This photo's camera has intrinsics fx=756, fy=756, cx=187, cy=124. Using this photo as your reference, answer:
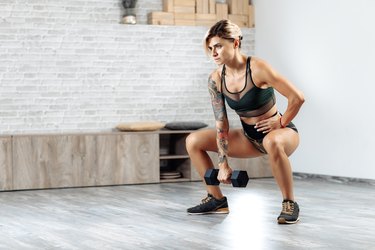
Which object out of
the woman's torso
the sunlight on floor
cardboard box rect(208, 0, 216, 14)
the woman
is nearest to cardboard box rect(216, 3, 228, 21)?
cardboard box rect(208, 0, 216, 14)

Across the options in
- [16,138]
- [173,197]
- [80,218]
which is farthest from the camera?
[16,138]

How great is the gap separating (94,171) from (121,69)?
3.60ft

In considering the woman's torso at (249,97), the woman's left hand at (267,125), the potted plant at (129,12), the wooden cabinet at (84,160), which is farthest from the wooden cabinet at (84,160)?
the woman's left hand at (267,125)

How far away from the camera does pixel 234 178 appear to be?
420 cm

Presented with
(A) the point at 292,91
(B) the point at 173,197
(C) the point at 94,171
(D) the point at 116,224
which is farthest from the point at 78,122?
(A) the point at 292,91

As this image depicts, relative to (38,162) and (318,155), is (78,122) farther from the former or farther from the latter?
(318,155)

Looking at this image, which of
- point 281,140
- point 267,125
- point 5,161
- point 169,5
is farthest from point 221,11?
point 281,140

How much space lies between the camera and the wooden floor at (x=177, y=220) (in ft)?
11.9

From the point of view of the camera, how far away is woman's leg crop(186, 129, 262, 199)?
14.6 ft

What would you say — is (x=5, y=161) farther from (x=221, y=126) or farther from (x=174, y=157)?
(x=221, y=126)

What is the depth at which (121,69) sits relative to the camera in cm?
737

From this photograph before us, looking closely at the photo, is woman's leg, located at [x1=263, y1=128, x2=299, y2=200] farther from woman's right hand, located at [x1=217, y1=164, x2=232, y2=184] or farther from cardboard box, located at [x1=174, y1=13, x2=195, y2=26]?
cardboard box, located at [x1=174, y1=13, x2=195, y2=26]

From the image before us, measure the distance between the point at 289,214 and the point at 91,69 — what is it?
11.6 ft

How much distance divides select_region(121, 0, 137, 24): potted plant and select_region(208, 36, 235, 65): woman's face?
314cm
